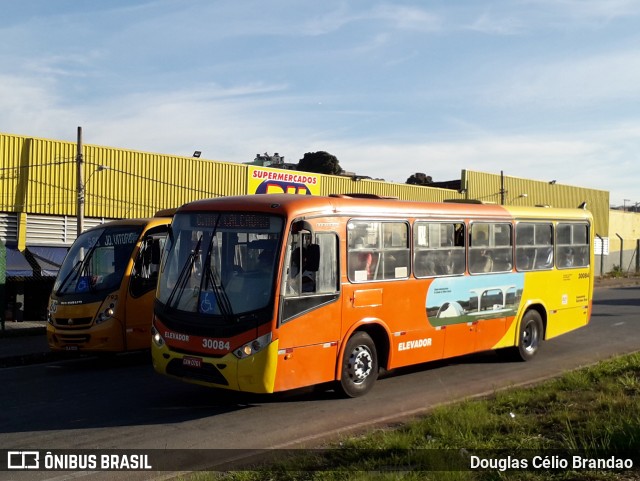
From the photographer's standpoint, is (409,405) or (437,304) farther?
(437,304)

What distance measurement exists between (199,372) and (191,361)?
18cm

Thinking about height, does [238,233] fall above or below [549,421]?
above

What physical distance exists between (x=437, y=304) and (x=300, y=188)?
21.7 m

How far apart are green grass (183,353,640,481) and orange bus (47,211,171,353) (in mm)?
6004

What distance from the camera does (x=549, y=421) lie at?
788cm

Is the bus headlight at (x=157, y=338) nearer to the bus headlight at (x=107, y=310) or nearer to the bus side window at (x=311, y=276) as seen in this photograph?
the bus side window at (x=311, y=276)

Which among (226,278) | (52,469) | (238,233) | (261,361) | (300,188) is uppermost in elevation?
(300,188)

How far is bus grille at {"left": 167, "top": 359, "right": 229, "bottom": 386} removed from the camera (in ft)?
28.4

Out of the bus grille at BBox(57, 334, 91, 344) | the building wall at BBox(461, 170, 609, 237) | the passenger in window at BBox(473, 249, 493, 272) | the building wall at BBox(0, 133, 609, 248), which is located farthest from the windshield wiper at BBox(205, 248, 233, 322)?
the building wall at BBox(461, 170, 609, 237)

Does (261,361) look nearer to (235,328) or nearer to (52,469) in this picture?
(235,328)

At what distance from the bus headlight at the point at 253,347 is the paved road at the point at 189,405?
85 centimetres

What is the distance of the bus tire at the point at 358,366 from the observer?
9.77 meters

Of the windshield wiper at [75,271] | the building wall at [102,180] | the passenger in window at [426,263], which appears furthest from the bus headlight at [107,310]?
the building wall at [102,180]

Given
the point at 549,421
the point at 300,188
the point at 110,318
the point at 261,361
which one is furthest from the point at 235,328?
the point at 300,188
